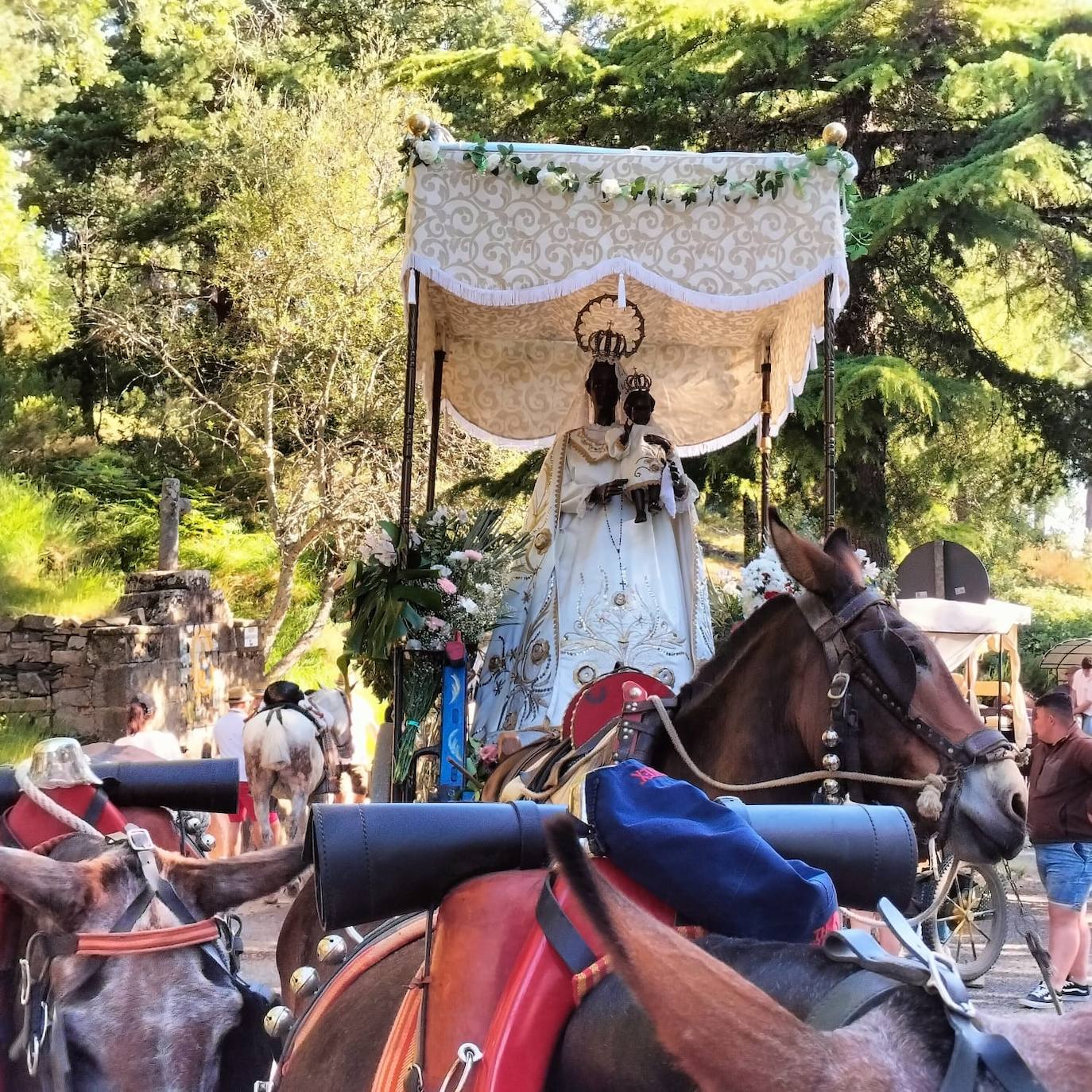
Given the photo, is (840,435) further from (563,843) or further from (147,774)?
(563,843)

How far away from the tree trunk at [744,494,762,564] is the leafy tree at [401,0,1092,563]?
3.51ft

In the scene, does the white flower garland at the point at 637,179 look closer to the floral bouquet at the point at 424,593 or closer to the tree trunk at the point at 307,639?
the floral bouquet at the point at 424,593

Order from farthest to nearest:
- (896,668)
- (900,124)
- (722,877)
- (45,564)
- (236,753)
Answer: (45,564) < (900,124) < (236,753) < (896,668) < (722,877)

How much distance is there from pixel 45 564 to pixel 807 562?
17956 millimetres

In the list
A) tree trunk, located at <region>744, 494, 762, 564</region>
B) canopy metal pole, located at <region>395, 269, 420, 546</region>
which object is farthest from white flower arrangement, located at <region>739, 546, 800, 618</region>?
tree trunk, located at <region>744, 494, 762, 564</region>

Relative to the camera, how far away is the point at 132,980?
296 cm

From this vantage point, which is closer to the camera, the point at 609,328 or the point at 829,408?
the point at 829,408

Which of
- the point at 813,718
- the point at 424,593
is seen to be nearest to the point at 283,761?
the point at 424,593

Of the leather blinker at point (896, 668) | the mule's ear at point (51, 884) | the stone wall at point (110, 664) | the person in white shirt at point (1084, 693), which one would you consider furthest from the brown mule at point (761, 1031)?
the stone wall at point (110, 664)

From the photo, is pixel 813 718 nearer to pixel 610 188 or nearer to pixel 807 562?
pixel 807 562

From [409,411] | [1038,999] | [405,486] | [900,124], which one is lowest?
[1038,999]

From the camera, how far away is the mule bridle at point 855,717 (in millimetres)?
4125

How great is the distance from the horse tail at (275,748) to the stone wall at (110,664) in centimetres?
452

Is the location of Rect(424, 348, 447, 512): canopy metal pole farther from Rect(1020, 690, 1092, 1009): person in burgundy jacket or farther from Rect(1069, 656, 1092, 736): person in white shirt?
Rect(1069, 656, 1092, 736): person in white shirt
